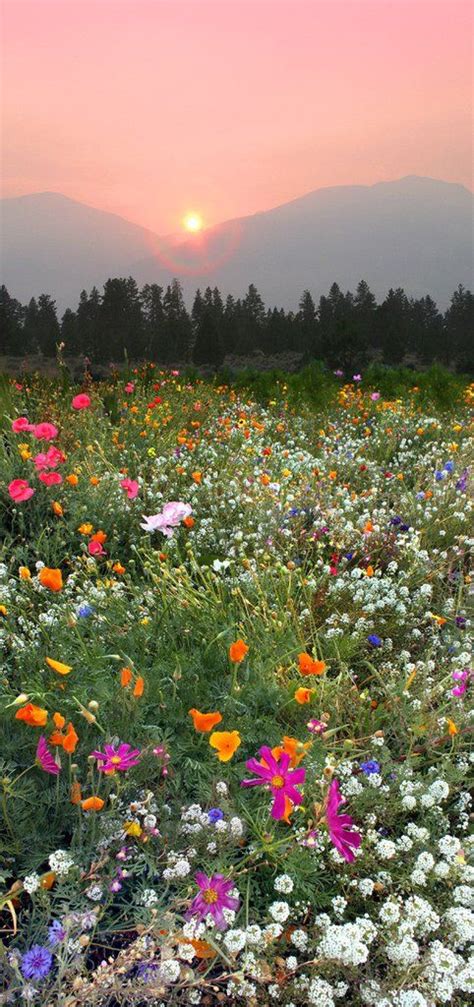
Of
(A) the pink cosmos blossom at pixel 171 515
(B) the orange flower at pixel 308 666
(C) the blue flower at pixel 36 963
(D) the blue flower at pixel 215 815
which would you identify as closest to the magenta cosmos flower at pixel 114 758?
Result: (D) the blue flower at pixel 215 815

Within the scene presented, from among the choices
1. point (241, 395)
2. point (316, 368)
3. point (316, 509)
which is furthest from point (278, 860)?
point (316, 368)

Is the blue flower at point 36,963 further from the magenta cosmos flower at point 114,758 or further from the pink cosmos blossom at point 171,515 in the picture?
the pink cosmos blossom at point 171,515

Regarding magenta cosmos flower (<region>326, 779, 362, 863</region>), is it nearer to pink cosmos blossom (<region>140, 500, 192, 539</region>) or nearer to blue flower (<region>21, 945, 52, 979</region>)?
blue flower (<region>21, 945, 52, 979</region>)

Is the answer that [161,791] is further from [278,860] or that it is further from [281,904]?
[281,904]

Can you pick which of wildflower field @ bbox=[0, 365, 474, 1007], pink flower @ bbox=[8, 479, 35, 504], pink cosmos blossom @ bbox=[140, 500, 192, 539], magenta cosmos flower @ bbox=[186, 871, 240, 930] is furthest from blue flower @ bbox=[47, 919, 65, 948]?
pink flower @ bbox=[8, 479, 35, 504]

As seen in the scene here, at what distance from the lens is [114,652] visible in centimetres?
270

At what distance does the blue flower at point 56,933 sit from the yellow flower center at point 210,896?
12.4 inches

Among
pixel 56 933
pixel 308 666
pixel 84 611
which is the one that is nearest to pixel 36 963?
pixel 56 933

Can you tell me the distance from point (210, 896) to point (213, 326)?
77.6ft

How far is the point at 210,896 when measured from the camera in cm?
167

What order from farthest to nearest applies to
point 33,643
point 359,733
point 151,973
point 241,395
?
point 241,395
point 33,643
point 359,733
point 151,973

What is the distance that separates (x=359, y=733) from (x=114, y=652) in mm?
906

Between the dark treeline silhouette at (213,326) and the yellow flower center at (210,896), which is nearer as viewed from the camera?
the yellow flower center at (210,896)

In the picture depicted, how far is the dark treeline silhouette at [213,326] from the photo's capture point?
24.0 m
